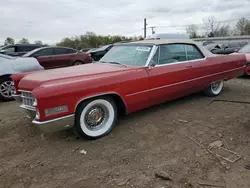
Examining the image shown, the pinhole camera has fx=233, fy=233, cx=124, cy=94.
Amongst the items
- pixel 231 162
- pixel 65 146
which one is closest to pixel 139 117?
pixel 65 146

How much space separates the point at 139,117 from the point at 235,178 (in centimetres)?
224

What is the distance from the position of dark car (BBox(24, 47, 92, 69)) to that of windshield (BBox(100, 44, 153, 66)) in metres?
6.31

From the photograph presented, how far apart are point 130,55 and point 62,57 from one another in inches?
282

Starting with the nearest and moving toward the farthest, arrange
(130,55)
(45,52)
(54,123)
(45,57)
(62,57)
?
(54,123), (130,55), (45,57), (45,52), (62,57)

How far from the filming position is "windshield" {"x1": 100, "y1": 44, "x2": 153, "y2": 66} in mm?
4495

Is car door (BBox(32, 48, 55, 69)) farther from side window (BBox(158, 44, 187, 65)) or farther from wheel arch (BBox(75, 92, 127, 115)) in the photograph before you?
wheel arch (BBox(75, 92, 127, 115))

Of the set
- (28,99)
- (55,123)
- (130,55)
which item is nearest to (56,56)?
(130,55)

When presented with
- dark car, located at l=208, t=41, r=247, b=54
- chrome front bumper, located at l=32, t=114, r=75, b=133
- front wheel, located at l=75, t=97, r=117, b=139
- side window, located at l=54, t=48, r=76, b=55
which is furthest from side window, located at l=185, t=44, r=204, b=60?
side window, located at l=54, t=48, r=76, b=55

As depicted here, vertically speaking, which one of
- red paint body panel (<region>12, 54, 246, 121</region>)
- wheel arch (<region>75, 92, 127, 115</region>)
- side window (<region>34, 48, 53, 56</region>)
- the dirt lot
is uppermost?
side window (<region>34, 48, 53, 56</region>)

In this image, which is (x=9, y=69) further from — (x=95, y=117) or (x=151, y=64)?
(x=151, y=64)

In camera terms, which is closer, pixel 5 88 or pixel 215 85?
pixel 215 85

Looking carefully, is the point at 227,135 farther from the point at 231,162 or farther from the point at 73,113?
the point at 73,113

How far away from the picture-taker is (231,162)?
2945 mm

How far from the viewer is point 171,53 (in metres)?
4.86
